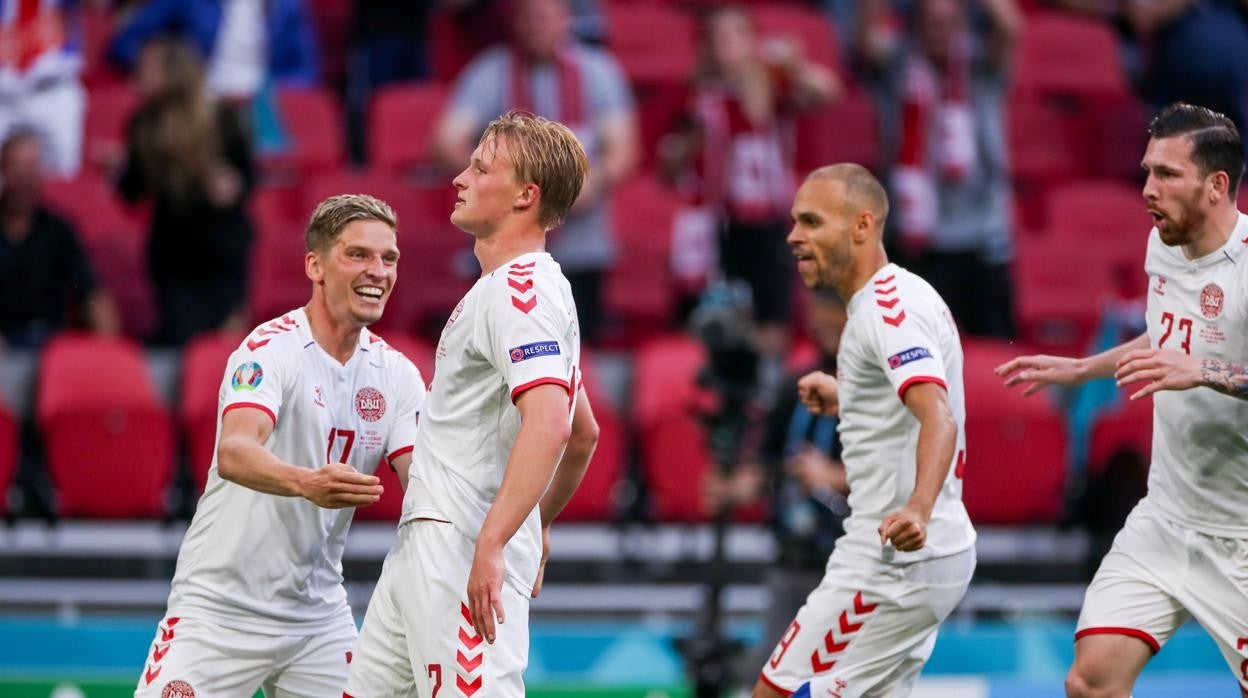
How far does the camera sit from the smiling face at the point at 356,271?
4.94 meters

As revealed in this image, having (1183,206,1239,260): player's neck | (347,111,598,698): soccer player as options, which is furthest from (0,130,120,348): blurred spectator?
(1183,206,1239,260): player's neck

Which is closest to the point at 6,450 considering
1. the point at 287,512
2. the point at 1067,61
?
the point at 287,512

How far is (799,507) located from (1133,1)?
22.0 feet

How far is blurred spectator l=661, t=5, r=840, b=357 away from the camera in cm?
977

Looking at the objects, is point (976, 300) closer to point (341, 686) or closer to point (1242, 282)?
point (1242, 282)

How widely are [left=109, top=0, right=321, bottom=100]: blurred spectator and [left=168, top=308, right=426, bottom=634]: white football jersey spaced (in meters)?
5.50

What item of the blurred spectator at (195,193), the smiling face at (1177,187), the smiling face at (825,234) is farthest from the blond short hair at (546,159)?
the blurred spectator at (195,193)

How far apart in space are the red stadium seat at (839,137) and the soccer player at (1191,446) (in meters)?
6.00

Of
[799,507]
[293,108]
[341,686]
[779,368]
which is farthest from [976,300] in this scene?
[341,686]

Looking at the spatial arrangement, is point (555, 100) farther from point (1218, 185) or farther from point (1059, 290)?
point (1218, 185)

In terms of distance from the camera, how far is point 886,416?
5.33 meters

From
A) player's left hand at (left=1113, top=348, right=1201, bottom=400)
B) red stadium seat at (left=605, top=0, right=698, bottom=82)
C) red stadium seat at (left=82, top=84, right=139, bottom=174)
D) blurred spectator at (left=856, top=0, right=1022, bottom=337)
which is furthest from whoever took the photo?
red stadium seat at (left=605, top=0, right=698, bottom=82)

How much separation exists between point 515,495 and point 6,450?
5034mm

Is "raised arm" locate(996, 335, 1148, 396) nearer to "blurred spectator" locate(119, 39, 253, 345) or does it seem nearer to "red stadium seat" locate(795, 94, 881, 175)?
"blurred spectator" locate(119, 39, 253, 345)
